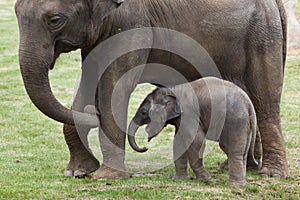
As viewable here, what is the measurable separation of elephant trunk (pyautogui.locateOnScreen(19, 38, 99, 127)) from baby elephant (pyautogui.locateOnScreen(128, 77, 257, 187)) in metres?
0.78

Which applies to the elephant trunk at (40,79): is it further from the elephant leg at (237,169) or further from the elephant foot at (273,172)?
the elephant foot at (273,172)

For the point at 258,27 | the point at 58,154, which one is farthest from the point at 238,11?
the point at 58,154

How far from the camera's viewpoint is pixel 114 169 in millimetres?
7055

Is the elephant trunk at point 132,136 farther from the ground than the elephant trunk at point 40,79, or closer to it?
closer to it

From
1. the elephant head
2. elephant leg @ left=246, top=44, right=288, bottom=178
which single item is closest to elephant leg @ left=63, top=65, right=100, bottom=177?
the elephant head

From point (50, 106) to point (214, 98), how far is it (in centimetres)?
148

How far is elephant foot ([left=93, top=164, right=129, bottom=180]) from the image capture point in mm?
7035

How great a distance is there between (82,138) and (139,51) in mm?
1056

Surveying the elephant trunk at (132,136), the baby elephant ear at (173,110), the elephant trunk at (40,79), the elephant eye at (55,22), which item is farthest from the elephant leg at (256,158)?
the elephant eye at (55,22)

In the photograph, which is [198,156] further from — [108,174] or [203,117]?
[108,174]

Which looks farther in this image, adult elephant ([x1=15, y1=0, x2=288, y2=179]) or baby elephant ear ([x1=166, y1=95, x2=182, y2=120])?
baby elephant ear ([x1=166, y1=95, x2=182, y2=120])

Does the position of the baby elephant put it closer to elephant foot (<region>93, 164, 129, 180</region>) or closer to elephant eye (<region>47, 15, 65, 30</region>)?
elephant foot (<region>93, 164, 129, 180</region>)

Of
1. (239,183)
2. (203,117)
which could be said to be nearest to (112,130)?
(203,117)

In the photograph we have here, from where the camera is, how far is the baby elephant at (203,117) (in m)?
6.77
